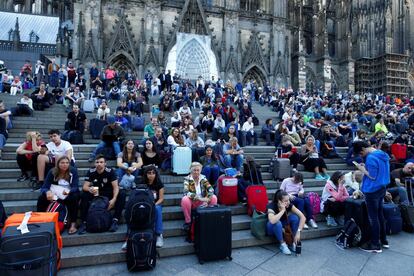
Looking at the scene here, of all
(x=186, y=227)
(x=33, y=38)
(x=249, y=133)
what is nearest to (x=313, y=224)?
(x=186, y=227)

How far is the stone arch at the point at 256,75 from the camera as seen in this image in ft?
88.1

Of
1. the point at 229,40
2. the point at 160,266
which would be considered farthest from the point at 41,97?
the point at 229,40

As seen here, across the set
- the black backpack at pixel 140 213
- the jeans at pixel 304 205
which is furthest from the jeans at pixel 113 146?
the jeans at pixel 304 205

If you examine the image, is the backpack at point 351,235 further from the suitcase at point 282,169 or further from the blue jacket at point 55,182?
the blue jacket at point 55,182

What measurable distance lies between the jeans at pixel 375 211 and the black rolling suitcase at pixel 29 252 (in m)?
4.54

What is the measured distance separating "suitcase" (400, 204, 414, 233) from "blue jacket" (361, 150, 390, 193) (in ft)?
5.45

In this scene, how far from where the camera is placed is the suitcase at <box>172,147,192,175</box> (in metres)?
7.03

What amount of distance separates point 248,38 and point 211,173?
23118 mm

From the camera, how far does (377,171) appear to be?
4.59m

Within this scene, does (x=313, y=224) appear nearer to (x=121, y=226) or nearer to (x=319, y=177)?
(x=319, y=177)

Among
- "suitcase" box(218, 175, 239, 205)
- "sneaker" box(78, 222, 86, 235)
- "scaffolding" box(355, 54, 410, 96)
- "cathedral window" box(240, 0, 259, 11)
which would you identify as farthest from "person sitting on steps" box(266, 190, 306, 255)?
"scaffolding" box(355, 54, 410, 96)

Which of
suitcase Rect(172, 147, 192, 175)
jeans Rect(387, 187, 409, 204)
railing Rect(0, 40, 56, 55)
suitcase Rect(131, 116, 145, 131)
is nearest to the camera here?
jeans Rect(387, 187, 409, 204)

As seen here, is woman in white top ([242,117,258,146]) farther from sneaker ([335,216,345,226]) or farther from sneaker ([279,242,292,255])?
sneaker ([279,242,292,255])

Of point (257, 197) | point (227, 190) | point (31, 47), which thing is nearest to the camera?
point (257, 197)
